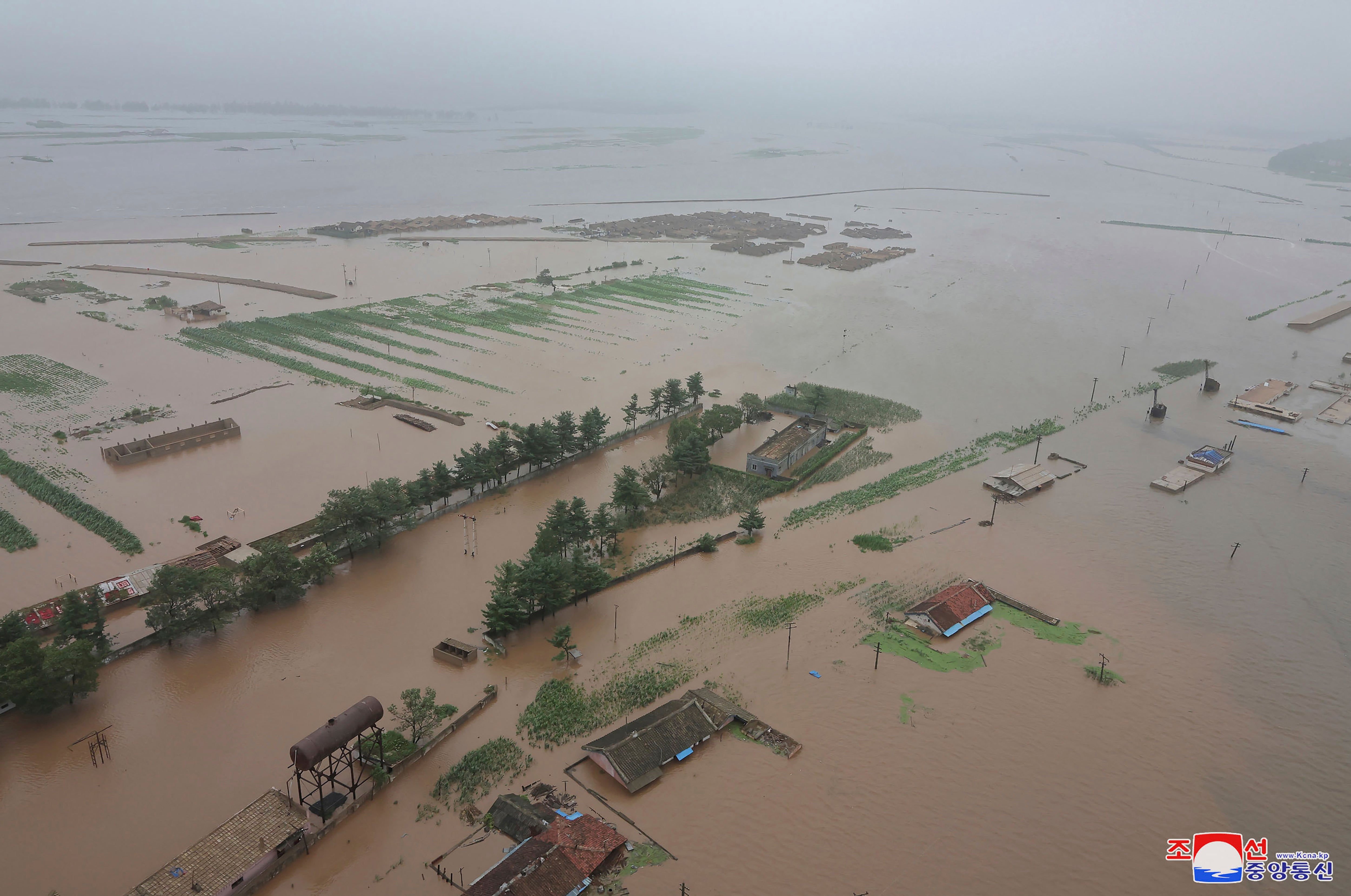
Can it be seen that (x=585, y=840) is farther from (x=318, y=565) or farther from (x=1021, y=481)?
(x=1021, y=481)

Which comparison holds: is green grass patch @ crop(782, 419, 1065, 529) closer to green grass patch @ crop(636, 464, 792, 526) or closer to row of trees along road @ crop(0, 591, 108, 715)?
green grass patch @ crop(636, 464, 792, 526)

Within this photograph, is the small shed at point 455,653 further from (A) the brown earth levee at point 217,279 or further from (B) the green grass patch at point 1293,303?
(B) the green grass patch at point 1293,303

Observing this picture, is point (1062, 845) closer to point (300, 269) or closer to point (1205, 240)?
point (300, 269)

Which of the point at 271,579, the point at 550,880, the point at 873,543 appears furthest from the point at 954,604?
the point at 271,579

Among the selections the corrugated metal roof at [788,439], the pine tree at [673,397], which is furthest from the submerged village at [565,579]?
the pine tree at [673,397]

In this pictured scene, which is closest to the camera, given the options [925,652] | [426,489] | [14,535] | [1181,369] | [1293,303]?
[925,652]

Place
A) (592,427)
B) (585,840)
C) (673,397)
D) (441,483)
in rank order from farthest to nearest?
(673,397) < (592,427) < (441,483) < (585,840)

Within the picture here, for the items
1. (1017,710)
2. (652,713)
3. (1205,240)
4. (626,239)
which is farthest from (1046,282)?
(652,713)

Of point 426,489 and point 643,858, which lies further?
point 426,489
